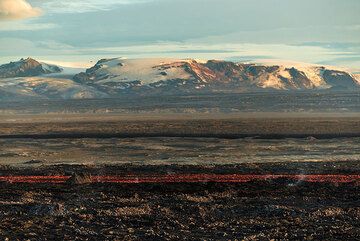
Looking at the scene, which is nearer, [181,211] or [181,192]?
[181,211]

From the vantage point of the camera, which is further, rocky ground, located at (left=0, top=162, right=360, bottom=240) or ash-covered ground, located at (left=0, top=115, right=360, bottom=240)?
ash-covered ground, located at (left=0, top=115, right=360, bottom=240)

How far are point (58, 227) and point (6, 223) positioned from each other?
218cm

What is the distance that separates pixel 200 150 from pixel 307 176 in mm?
18229

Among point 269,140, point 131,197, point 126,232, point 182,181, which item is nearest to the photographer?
point 126,232

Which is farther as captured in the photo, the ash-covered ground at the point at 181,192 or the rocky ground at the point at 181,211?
the ash-covered ground at the point at 181,192

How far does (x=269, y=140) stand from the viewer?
199 feet

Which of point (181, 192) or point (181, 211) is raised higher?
point (181, 211)

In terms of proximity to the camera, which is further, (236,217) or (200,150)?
(200,150)

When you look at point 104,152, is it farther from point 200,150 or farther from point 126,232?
point 126,232

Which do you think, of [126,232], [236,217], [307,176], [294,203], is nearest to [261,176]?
[307,176]

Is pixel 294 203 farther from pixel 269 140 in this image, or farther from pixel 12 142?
pixel 12 142

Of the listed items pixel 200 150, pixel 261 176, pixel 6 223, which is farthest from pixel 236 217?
pixel 200 150

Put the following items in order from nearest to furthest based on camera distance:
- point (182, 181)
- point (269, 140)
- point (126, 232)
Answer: point (126, 232)
point (182, 181)
point (269, 140)

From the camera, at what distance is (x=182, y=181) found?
33844mm
